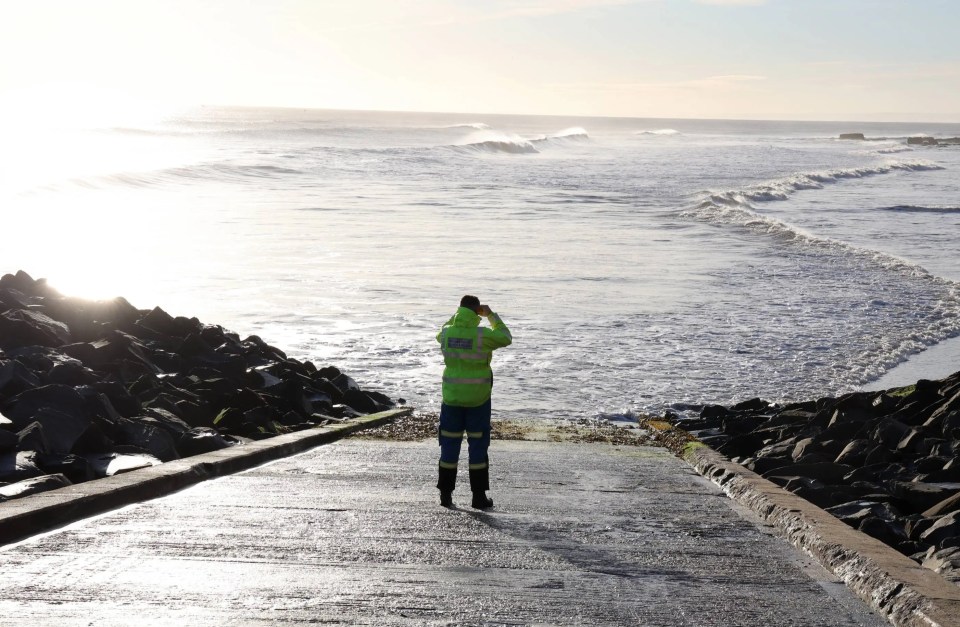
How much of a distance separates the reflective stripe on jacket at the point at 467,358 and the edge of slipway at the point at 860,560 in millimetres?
2068

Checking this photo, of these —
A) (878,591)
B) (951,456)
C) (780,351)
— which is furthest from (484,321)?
(878,591)

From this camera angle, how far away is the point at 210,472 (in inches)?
324

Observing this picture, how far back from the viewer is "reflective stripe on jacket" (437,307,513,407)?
7.57m

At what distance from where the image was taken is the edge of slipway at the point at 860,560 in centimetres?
498

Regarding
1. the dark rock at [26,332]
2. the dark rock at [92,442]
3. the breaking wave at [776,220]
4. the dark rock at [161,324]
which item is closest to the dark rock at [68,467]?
the dark rock at [92,442]

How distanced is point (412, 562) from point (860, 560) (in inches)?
91.6

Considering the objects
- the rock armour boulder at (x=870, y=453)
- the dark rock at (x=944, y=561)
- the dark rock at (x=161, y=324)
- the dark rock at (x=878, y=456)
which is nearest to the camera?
the dark rock at (x=944, y=561)

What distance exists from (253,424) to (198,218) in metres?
31.1

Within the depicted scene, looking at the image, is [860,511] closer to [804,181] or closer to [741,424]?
[741,424]

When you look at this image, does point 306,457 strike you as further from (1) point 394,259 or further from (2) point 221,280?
(1) point 394,259

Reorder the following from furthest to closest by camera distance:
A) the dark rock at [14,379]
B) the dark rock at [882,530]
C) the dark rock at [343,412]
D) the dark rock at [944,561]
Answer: the dark rock at [343,412] → the dark rock at [14,379] → the dark rock at [882,530] → the dark rock at [944,561]

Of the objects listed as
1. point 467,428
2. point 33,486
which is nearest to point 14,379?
point 33,486

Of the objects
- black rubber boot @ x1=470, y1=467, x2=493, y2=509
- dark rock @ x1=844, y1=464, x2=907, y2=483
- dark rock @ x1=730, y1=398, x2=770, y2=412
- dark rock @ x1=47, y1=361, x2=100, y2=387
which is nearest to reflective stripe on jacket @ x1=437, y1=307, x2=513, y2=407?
black rubber boot @ x1=470, y1=467, x2=493, y2=509

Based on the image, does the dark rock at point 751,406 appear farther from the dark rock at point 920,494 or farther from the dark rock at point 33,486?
the dark rock at point 33,486
